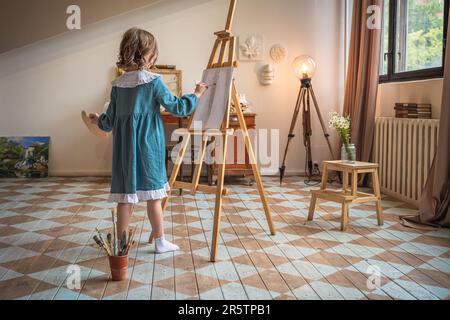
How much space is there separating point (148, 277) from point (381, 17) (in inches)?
155

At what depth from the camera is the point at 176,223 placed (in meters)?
4.04

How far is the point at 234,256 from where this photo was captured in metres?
3.18

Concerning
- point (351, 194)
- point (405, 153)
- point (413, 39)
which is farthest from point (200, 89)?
point (413, 39)

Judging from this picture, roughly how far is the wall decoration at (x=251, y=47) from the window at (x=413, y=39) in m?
1.48

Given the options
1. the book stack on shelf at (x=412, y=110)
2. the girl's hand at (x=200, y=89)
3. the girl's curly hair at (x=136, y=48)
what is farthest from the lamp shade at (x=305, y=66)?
the girl's curly hair at (x=136, y=48)

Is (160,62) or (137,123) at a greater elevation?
(160,62)

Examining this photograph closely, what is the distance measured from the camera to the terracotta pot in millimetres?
2711

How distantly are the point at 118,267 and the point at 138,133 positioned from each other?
754 mm

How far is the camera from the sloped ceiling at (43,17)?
19.0 feet

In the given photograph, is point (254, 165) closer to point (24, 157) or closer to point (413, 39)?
point (413, 39)

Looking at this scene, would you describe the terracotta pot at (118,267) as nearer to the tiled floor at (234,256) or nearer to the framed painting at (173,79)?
the tiled floor at (234,256)

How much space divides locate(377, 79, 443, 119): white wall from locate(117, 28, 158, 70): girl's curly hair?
256 cm
